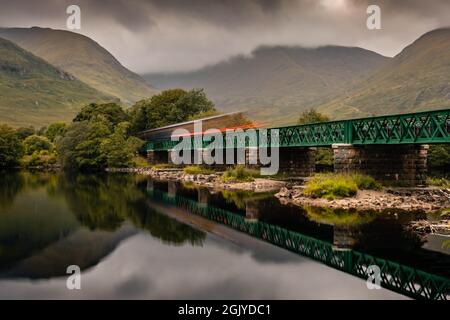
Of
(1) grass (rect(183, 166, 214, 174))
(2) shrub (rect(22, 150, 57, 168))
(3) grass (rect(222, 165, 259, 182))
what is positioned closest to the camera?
(3) grass (rect(222, 165, 259, 182))

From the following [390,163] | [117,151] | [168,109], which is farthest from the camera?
[168,109]

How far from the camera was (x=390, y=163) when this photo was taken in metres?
39.3

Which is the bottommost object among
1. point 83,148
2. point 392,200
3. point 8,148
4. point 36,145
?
point 392,200

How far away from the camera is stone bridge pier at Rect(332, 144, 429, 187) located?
38844 millimetres

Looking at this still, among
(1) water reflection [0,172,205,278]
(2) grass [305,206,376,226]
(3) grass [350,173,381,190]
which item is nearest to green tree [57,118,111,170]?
(1) water reflection [0,172,205,278]

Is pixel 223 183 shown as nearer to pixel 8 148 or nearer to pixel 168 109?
pixel 168 109

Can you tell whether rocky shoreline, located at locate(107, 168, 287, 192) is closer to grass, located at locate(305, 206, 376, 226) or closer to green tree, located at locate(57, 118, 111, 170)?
grass, located at locate(305, 206, 376, 226)

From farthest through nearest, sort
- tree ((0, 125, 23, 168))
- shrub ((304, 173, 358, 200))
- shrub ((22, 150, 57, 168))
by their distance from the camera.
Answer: shrub ((22, 150, 57, 168))
tree ((0, 125, 23, 168))
shrub ((304, 173, 358, 200))

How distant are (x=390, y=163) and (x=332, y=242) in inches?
773

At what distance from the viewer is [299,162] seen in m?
56.8

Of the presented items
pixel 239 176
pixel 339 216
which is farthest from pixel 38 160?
pixel 339 216

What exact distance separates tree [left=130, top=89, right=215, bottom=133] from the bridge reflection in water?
6534cm

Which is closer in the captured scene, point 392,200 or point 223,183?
point 392,200
